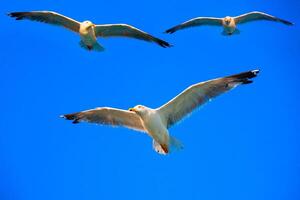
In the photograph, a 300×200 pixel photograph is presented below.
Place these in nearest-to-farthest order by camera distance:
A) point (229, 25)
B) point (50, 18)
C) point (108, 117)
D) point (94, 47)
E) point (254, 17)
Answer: point (108, 117) < point (94, 47) < point (50, 18) < point (229, 25) < point (254, 17)

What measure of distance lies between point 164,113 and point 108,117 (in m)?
1.00

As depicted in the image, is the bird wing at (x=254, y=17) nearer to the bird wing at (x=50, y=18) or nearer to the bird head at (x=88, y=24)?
the bird head at (x=88, y=24)

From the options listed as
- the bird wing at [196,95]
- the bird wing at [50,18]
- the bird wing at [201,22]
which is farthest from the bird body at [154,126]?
the bird wing at [201,22]

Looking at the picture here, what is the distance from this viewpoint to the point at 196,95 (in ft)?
34.9

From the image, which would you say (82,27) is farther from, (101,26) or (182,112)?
(182,112)

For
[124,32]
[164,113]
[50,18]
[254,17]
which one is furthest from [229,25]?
[164,113]

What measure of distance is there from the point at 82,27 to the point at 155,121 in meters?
3.81

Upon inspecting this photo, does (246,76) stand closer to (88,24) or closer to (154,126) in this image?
(154,126)

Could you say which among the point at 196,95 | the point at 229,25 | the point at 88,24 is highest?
the point at 229,25

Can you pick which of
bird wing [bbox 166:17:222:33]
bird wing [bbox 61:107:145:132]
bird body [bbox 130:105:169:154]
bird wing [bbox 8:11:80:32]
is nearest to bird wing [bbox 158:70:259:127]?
bird body [bbox 130:105:169:154]

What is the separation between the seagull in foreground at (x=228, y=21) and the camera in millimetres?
16344

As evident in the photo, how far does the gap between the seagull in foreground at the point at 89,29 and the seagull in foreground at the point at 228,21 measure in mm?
2553

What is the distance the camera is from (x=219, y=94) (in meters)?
10.4

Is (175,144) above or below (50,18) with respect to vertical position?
below
